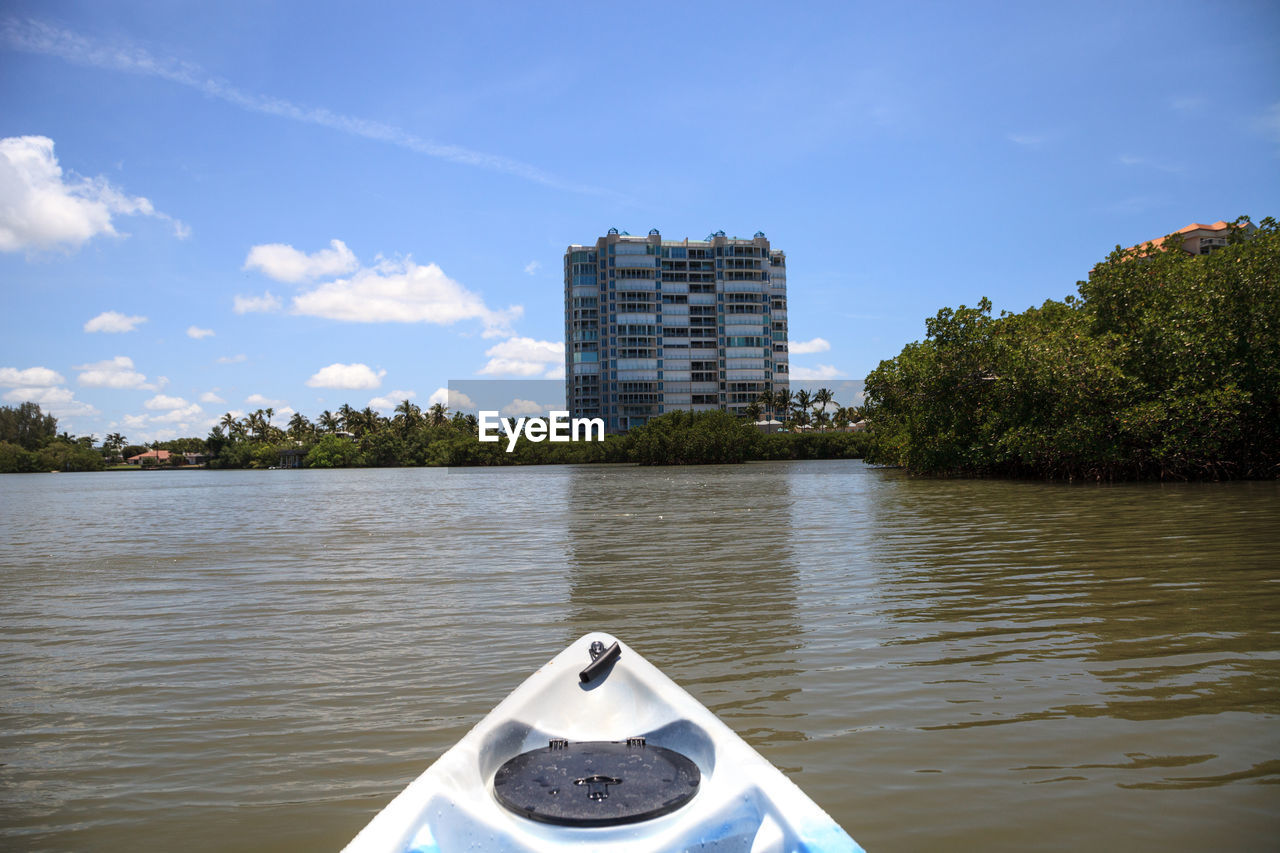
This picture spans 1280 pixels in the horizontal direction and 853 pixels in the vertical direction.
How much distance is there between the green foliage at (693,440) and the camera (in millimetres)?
84625

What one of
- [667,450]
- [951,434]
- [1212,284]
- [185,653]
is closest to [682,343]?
[667,450]

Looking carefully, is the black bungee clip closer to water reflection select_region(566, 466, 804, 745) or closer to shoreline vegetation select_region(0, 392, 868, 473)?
water reflection select_region(566, 466, 804, 745)

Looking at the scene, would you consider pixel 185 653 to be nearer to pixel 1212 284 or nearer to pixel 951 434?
pixel 1212 284

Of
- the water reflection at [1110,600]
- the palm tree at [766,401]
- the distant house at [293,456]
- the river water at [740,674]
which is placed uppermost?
the palm tree at [766,401]

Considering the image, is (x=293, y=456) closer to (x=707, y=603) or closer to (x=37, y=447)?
(x=37, y=447)

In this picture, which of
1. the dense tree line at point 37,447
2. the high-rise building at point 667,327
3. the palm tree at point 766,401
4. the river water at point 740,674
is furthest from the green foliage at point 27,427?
the river water at point 740,674

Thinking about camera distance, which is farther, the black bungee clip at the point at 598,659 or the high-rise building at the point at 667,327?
the high-rise building at the point at 667,327

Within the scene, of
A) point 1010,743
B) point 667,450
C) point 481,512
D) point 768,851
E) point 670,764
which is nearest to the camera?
point 768,851

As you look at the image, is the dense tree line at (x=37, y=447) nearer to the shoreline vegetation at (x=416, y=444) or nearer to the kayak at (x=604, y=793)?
the shoreline vegetation at (x=416, y=444)

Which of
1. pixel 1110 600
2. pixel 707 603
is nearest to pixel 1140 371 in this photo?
pixel 1110 600

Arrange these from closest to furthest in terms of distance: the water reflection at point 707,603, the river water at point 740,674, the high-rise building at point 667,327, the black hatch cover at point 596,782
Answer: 1. the black hatch cover at point 596,782
2. the river water at point 740,674
3. the water reflection at point 707,603
4. the high-rise building at point 667,327

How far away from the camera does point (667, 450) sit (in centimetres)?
8462

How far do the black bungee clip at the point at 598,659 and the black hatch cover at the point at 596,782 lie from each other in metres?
0.47

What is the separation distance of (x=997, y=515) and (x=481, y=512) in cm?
1464
